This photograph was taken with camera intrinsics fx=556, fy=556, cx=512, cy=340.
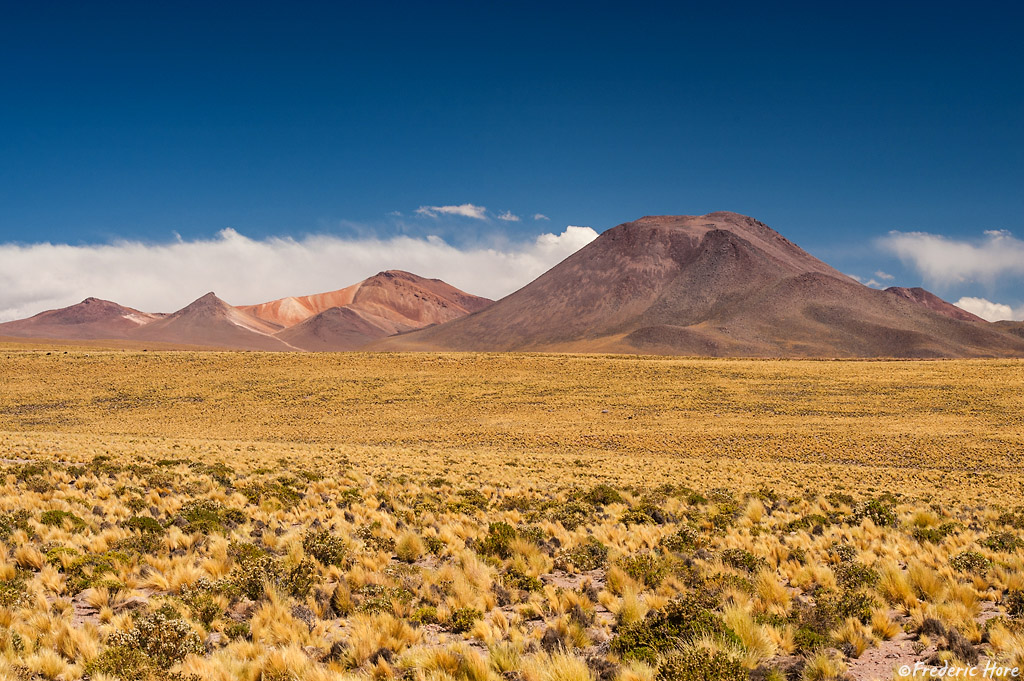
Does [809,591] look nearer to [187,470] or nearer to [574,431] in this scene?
[187,470]

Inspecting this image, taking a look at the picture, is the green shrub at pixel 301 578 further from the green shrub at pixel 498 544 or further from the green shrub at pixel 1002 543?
the green shrub at pixel 1002 543

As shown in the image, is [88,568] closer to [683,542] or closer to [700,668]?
[700,668]

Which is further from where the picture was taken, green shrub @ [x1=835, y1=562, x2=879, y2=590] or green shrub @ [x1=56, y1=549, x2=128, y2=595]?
green shrub @ [x1=835, y1=562, x2=879, y2=590]

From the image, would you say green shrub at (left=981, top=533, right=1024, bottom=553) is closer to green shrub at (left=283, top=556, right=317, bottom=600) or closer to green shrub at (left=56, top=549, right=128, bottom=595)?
green shrub at (left=283, top=556, right=317, bottom=600)

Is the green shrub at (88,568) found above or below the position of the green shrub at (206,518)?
above

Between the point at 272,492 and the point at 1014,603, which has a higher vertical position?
the point at 1014,603

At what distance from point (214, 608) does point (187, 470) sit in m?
11.9

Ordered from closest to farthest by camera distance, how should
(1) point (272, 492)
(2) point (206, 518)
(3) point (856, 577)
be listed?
(3) point (856, 577) → (2) point (206, 518) → (1) point (272, 492)

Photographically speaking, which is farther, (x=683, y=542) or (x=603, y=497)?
(x=603, y=497)

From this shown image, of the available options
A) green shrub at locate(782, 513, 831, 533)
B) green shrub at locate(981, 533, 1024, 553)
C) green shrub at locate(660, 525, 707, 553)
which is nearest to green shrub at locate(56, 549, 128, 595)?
green shrub at locate(660, 525, 707, 553)

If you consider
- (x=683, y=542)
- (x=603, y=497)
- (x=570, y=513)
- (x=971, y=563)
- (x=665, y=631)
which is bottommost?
(x=603, y=497)

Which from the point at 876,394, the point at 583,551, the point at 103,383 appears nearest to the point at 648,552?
the point at 583,551

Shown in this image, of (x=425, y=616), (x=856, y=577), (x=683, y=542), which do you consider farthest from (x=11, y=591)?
(x=856, y=577)

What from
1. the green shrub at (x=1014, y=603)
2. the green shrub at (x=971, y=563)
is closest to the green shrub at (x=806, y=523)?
the green shrub at (x=971, y=563)
